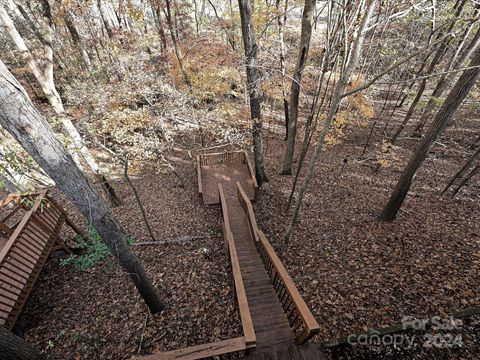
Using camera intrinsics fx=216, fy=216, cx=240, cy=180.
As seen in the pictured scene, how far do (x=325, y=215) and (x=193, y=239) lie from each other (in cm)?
489

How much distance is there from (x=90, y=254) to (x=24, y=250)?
5.23 feet

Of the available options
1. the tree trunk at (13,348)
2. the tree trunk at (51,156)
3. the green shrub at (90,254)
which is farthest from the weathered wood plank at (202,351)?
the green shrub at (90,254)

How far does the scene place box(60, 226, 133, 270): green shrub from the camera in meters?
6.21

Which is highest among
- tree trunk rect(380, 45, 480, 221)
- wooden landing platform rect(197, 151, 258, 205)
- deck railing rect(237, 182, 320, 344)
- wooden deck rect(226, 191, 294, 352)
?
tree trunk rect(380, 45, 480, 221)

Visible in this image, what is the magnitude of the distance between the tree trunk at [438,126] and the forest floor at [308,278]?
0.77 m

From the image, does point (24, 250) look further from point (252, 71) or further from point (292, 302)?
point (252, 71)

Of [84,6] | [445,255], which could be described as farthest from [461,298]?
[84,6]

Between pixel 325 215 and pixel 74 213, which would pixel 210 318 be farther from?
pixel 74 213

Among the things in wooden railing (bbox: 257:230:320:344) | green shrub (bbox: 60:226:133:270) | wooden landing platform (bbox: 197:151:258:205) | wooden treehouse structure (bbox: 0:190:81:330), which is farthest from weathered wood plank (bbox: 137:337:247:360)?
wooden landing platform (bbox: 197:151:258:205)

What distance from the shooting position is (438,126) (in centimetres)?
535

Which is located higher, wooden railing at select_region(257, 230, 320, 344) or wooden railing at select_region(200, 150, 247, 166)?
wooden railing at select_region(257, 230, 320, 344)

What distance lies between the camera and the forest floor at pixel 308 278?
4.38m

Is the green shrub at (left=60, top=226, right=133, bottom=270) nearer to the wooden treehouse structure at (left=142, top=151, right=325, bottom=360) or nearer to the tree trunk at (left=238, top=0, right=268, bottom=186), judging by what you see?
the wooden treehouse structure at (left=142, top=151, right=325, bottom=360)

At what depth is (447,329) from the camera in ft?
12.8
